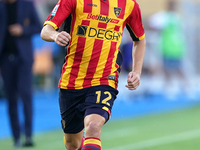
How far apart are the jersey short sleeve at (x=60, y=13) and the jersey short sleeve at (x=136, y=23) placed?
0.69 meters

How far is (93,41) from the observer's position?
4.55m

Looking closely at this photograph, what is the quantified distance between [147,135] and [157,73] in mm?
6518

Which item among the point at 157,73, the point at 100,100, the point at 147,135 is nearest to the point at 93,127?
the point at 100,100

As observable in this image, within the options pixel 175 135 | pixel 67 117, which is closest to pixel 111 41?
pixel 67 117

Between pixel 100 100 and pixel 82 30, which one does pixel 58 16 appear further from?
pixel 100 100

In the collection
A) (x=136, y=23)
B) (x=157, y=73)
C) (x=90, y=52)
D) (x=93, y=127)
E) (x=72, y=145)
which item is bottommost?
(x=93, y=127)

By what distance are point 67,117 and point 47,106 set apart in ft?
23.7

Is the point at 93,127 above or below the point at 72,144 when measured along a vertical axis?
below

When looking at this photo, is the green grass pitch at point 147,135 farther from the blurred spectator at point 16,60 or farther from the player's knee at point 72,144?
the player's knee at point 72,144

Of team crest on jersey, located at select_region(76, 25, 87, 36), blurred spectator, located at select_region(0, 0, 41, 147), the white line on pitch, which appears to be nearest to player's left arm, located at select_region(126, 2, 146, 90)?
team crest on jersey, located at select_region(76, 25, 87, 36)

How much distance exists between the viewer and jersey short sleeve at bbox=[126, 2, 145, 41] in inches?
188

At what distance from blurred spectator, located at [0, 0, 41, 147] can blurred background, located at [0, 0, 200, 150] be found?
3086mm

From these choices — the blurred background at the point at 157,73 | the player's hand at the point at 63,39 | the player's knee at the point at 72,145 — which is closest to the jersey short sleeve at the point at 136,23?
the player's hand at the point at 63,39

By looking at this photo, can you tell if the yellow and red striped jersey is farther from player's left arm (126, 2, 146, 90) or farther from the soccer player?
player's left arm (126, 2, 146, 90)
